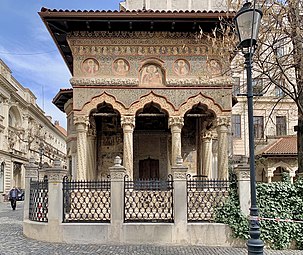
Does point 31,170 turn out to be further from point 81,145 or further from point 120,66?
point 120,66

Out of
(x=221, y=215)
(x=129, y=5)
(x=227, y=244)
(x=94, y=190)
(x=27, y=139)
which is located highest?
(x=129, y=5)

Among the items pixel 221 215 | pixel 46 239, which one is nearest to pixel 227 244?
pixel 221 215

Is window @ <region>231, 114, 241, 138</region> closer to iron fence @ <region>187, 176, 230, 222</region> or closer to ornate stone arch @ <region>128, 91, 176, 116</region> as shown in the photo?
ornate stone arch @ <region>128, 91, 176, 116</region>

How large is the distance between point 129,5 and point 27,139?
2924 cm

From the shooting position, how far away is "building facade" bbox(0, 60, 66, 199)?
1501 inches

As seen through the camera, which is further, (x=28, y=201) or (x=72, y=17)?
(x=72, y=17)

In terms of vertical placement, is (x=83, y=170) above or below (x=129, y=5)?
below

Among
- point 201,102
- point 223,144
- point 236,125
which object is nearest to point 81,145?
point 201,102

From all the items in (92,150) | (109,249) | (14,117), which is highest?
(14,117)

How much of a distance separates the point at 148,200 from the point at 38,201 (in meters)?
3.03

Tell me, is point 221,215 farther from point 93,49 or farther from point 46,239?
point 93,49

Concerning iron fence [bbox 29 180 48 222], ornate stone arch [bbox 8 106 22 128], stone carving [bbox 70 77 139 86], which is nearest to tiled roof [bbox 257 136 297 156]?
stone carving [bbox 70 77 139 86]

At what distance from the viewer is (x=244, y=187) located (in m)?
9.34

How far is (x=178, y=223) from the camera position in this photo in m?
9.27
